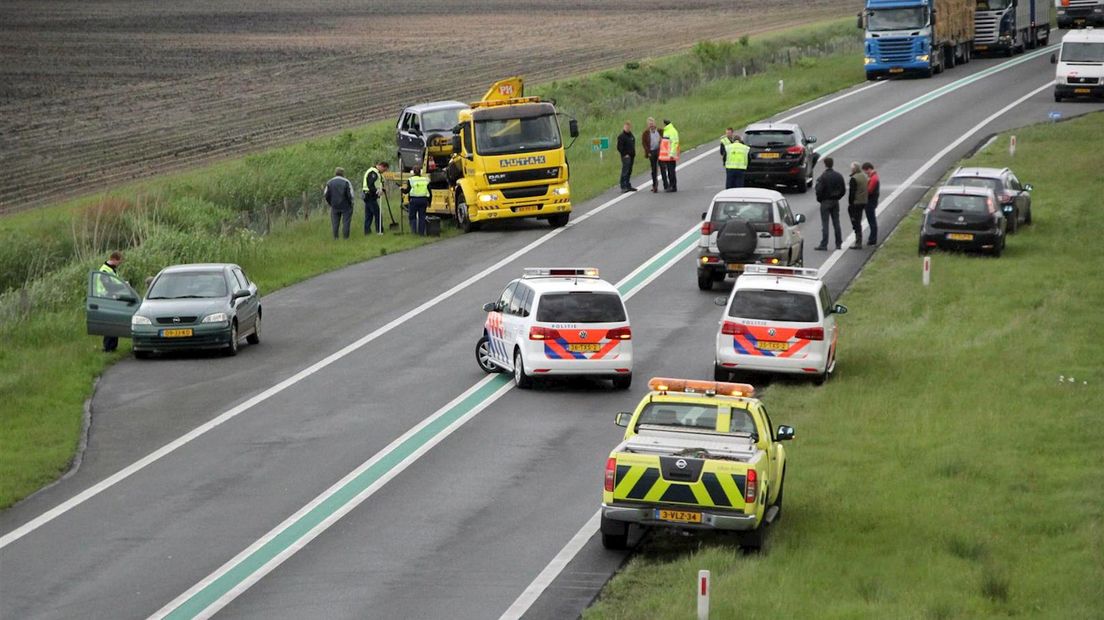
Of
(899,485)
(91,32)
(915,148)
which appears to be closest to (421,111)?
(915,148)

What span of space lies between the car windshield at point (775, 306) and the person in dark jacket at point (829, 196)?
10.7 meters

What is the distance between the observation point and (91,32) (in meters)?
92.2

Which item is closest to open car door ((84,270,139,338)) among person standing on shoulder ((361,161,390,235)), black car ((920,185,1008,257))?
person standing on shoulder ((361,161,390,235))

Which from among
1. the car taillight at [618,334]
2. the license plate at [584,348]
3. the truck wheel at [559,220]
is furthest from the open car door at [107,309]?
the truck wheel at [559,220]

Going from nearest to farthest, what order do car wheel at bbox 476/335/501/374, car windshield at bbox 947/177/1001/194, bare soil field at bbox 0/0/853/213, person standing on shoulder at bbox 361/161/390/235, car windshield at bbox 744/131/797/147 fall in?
car wheel at bbox 476/335/501/374 < car windshield at bbox 947/177/1001/194 < person standing on shoulder at bbox 361/161/390/235 < car windshield at bbox 744/131/797/147 < bare soil field at bbox 0/0/853/213

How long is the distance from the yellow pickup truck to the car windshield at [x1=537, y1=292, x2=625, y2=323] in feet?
24.0

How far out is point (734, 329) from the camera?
25984mm

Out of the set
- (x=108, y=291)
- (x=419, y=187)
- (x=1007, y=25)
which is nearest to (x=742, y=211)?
(x=419, y=187)

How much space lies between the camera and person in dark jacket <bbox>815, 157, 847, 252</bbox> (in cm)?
3684

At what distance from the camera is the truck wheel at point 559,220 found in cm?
4191

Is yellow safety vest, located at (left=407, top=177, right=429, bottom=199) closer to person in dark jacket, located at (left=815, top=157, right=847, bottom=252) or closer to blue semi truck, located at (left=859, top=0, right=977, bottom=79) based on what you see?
person in dark jacket, located at (left=815, top=157, right=847, bottom=252)

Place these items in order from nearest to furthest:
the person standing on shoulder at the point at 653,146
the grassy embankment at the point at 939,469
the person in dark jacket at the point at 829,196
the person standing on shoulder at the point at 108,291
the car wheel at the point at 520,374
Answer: the grassy embankment at the point at 939,469 → the car wheel at the point at 520,374 → the person standing on shoulder at the point at 108,291 → the person in dark jacket at the point at 829,196 → the person standing on shoulder at the point at 653,146

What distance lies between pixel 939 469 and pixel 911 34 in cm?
4660

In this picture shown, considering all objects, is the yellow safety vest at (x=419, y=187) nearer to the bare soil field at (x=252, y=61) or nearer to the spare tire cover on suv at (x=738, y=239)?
the spare tire cover on suv at (x=738, y=239)
